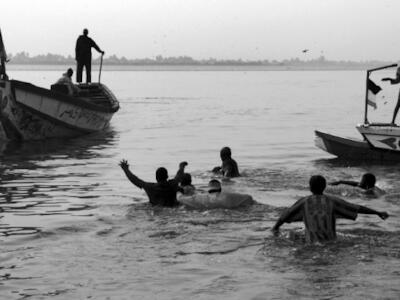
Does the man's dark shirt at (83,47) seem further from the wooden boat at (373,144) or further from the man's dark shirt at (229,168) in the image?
the man's dark shirt at (229,168)

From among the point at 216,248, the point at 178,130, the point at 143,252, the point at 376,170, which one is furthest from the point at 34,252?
the point at 178,130

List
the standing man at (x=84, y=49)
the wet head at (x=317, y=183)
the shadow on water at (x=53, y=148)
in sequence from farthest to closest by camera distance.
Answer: the standing man at (x=84, y=49), the shadow on water at (x=53, y=148), the wet head at (x=317, y=183)

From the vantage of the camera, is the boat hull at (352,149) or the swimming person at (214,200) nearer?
the swimming person at (214,200)

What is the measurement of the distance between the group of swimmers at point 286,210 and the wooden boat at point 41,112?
379 inches

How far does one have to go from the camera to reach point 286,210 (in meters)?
10.7

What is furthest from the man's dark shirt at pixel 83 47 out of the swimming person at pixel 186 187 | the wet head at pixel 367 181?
the wet head at pixel 367 181

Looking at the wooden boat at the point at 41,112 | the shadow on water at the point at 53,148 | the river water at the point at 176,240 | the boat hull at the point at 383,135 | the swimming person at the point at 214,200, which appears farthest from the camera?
the wooden boat at the point at 41,112

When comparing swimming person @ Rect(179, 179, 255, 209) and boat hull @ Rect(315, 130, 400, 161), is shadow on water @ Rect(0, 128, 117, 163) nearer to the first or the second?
boat hull @ Rect(315, 130, 400, 161)

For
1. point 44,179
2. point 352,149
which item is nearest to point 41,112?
Result: point 44,179

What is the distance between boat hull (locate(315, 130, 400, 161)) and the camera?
2052 cm

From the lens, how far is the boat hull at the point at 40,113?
25391 millimetres

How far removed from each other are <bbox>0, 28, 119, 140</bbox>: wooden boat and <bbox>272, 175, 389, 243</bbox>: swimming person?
16.5 m

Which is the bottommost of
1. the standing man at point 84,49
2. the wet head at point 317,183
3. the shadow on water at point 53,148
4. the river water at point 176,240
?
the shadow on water at point 53,148

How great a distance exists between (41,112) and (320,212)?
17407mm
